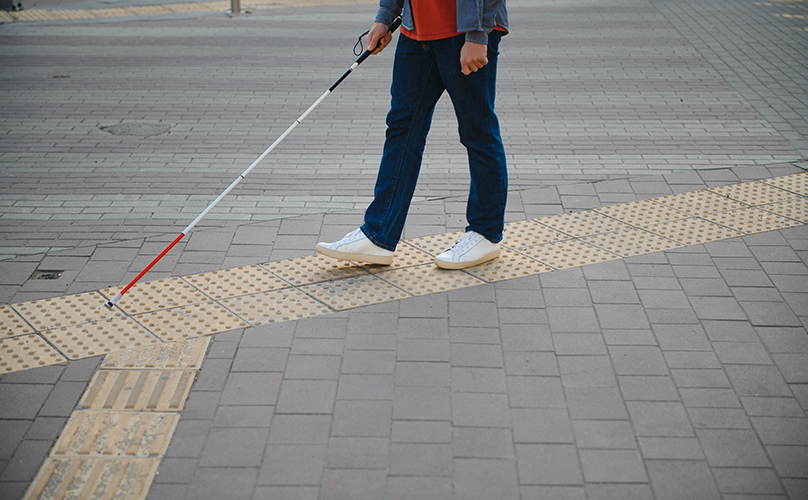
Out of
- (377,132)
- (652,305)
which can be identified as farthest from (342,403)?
(377,132)

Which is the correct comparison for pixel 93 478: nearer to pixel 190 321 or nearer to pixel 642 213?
pixel 190 321

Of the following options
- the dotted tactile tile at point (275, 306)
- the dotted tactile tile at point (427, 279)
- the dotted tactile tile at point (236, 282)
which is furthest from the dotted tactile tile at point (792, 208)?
the dotted tactile tile at point (236, 282)

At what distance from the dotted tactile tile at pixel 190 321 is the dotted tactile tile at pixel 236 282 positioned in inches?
5.9

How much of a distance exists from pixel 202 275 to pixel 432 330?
1342 millimetres

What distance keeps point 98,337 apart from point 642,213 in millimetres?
3256

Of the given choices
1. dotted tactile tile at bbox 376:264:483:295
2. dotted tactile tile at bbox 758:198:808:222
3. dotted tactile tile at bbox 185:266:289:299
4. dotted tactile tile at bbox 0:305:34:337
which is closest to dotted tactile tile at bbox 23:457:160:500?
dotted tactile tile at bbox 0:305:34:337

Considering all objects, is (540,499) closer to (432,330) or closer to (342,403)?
(342,403)

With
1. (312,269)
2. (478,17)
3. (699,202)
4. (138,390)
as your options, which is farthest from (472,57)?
(699,202)

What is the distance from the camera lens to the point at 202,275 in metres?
4.03

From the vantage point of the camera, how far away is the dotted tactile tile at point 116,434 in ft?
8.85

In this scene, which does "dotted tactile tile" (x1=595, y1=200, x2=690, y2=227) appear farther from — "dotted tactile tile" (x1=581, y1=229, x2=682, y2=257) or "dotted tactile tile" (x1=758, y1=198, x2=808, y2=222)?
"dotted tactile tile" (x1=758, y1=198, x2=808, y2=222)

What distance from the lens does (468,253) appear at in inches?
159

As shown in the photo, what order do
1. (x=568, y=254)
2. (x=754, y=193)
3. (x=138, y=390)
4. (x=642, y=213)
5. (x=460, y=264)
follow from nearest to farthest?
(x=138, y=390) < (x=460, y=264) < (x=568, y=254) < (x=642, y=213) < (x=754, y=193)

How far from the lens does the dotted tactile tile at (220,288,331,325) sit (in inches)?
142
